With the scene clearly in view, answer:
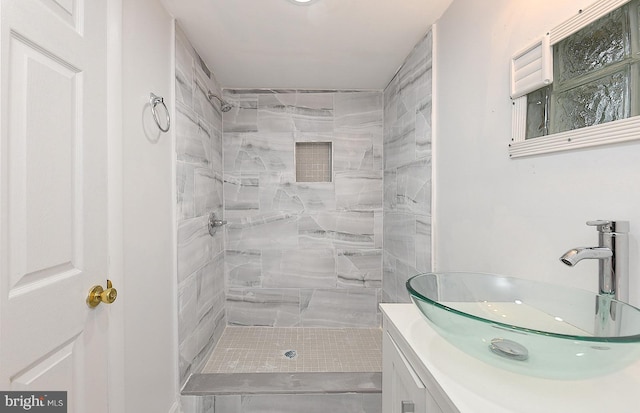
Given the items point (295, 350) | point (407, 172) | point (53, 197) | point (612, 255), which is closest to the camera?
point (612, 255)

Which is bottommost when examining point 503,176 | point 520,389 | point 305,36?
point 520,389

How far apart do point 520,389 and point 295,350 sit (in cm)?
212

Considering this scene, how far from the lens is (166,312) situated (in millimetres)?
1716

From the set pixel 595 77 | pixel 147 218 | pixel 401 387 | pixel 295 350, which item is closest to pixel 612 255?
pixel 595 77

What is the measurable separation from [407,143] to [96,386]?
212 centimetres

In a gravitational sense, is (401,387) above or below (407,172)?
below

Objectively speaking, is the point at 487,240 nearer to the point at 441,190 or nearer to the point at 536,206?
the point at 536,206

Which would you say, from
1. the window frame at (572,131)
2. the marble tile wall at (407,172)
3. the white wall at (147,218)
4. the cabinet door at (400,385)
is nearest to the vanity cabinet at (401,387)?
the cabinet door at (400,385)

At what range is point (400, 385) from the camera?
0.97 meters

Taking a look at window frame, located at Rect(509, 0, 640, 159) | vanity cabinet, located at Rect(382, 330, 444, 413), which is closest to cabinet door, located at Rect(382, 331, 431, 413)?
vanity cabinet, located at Rect(382, 330, 444, 413)

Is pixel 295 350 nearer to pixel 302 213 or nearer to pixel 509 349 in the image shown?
pixel 302 213

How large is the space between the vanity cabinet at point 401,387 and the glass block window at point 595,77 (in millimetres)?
836

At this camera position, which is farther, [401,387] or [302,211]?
[302,211]

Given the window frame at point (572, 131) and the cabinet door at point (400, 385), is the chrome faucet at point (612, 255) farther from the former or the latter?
the cabinet door at point (400, 385)
